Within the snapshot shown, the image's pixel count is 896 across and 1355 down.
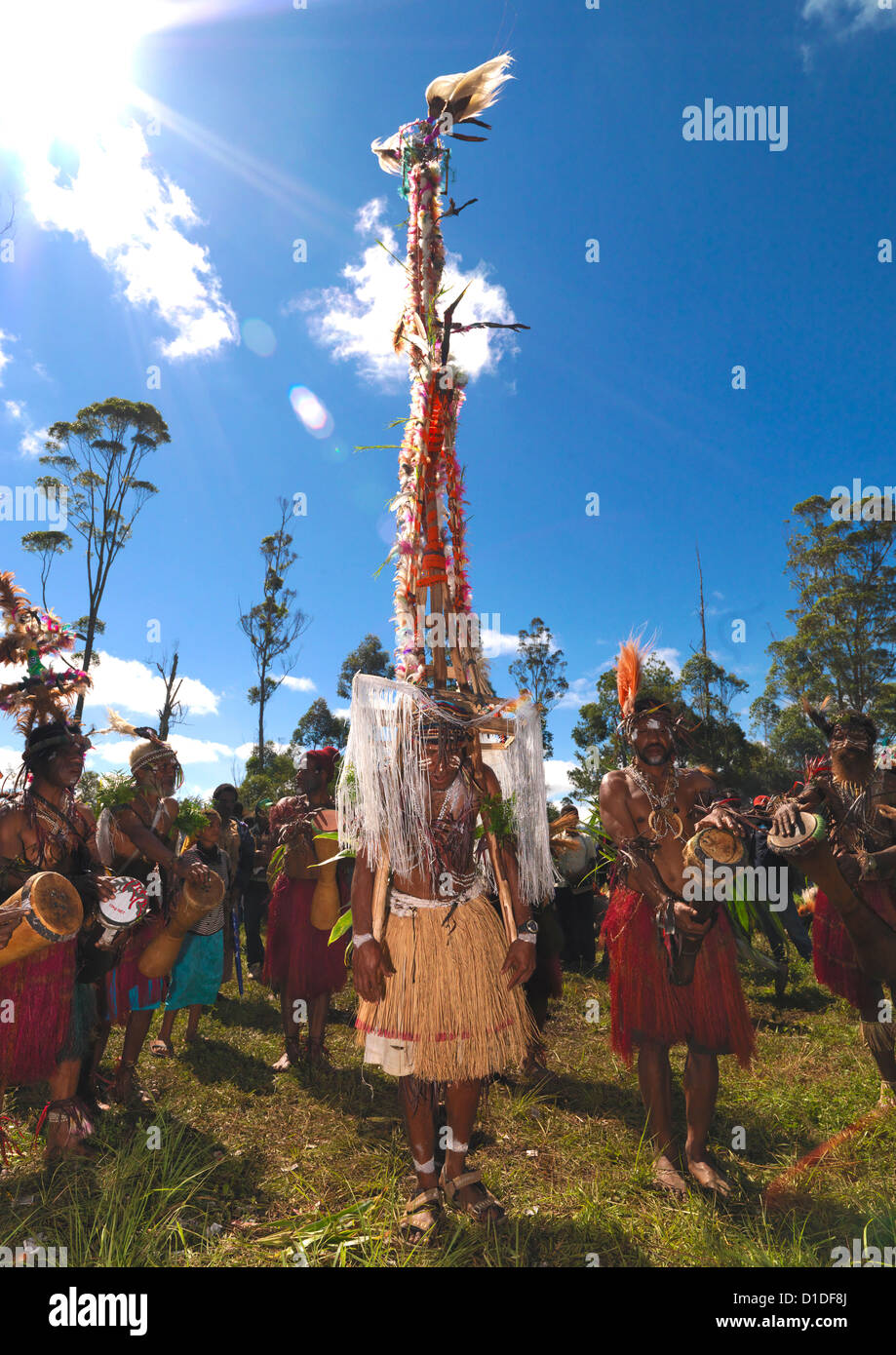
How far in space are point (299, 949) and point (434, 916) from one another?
98.8 inches

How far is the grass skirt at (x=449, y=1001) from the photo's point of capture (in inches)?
120

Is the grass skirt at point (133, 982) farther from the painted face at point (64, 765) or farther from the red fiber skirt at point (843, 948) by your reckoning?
the red fiber skirt at point (843, 948)

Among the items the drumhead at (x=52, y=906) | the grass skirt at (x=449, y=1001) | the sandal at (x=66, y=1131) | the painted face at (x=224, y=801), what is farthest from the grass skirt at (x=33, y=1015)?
the painted face at (x=224, y=801)

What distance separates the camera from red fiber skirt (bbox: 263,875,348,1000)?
5.22 meters

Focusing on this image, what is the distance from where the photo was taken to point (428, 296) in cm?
391

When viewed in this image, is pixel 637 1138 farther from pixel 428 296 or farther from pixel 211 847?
pixel 428 296

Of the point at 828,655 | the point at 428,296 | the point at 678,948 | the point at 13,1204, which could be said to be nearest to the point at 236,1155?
the point at 13,1204

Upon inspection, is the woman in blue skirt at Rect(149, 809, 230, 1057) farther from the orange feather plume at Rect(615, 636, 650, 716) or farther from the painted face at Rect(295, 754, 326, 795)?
the orange feather plume at Rect(615, 636, 650, 716)

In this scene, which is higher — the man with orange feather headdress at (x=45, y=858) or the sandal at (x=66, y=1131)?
the man with orange feather headdress at (x=45, y=858)

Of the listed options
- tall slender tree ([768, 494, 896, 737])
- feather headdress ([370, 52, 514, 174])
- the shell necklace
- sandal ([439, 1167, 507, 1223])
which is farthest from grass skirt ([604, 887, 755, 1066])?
tall slender tree ([768, 494, 896, 737])

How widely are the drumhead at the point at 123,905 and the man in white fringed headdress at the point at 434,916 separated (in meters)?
1.41

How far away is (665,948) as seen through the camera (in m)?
3.54

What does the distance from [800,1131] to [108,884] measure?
4.15 metres

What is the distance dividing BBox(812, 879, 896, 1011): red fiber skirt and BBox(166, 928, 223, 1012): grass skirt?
4.51m
